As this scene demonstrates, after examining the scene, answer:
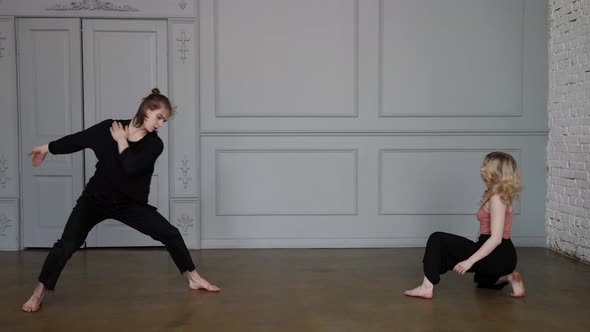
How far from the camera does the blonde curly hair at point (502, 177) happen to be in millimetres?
3652

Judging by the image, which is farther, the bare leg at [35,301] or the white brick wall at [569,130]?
the white brick wall at [569,130]

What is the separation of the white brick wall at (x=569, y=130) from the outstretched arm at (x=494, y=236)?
1652 millimetres

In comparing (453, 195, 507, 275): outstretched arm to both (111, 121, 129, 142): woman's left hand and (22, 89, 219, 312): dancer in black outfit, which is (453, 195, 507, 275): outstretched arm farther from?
(111, 121, 129, 142): woman's left hand

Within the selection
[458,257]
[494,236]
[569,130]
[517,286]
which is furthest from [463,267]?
[569,130]

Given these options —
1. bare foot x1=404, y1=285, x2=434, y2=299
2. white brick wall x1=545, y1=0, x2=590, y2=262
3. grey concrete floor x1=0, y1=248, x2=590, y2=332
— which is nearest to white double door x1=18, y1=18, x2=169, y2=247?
grey concrete floor x1=0, y1=248, x2=590, y2=332

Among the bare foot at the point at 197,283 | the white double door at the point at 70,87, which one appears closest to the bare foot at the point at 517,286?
the bare foot at the point at 197,283

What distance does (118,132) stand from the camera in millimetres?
3461

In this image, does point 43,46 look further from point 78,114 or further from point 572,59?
point 572,59

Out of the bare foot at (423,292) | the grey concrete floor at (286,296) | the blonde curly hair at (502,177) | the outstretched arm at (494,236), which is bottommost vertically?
the grey concrete floor at (286,296)

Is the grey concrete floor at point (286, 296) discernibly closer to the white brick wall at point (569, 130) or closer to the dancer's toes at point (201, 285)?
the dancer's toes at point (201, 285)

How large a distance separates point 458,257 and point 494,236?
10.0 inches

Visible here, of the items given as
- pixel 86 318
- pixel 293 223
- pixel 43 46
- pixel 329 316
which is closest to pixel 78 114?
pixel 43 46

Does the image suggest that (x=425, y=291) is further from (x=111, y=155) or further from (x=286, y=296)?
(x=111, y=155)

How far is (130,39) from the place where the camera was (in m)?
5.42
